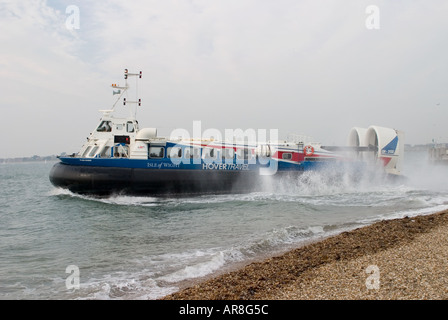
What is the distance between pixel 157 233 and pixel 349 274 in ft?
16.3

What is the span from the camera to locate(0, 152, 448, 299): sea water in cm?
492

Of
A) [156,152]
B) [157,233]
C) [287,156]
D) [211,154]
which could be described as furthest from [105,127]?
[287,156]

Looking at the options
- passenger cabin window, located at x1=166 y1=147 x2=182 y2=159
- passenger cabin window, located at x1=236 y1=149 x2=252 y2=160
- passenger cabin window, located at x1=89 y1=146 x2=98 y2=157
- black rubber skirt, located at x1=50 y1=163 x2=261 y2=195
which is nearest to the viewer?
black rubber skirt, located at x1=50 y1=163 x2=261 y2=195

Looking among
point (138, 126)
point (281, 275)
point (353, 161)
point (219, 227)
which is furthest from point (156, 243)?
point (353, 161)

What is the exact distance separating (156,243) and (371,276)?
4440 millimetres

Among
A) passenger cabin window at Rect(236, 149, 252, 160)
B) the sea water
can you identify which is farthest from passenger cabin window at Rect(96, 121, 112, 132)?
passenger cabin window at Rect(236, 149, 252, 160)

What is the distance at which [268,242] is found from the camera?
6.65 metres

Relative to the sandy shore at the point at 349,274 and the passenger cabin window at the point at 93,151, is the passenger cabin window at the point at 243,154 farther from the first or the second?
the sandy shore at the point at 349,274

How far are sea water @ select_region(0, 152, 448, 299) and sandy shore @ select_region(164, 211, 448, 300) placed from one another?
2.48 feet

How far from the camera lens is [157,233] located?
7883 millimetres

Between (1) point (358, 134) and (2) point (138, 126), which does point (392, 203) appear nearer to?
(1) point (358, 134)

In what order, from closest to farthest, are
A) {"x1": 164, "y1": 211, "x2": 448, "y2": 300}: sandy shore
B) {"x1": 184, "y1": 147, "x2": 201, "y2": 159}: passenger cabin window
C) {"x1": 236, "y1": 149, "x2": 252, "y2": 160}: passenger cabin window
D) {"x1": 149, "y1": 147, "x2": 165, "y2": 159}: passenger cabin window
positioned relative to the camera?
{"x1": 164, "y1": 211, "x2": 448, "y2": 300}: sandy shore < {"x1": 149, "y1": 147, "x2": 165, "y2": 159}: passenger cabin window < {"x1": 184, "y1": 147, "x2": 201, "y2": 159}: passenger cabin window < {"x1": 236, "y1": 149, "x2": 252, "y2": 160}: passenger cabin window

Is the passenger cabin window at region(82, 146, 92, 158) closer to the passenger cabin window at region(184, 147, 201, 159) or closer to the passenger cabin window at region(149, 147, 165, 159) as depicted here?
the passenger cabin window at region(149, 147, 165, 159)

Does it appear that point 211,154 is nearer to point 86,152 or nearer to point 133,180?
point 133,180
